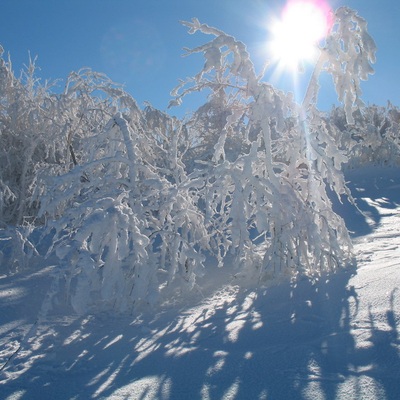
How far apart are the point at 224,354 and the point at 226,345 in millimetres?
122

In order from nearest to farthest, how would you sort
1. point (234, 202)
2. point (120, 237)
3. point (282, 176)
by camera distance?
point (120, 237)
point (234, 202)
point (282, 176)

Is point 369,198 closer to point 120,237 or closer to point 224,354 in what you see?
point 120,237

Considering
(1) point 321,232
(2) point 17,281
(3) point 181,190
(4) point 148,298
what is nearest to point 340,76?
(1) point 321,232

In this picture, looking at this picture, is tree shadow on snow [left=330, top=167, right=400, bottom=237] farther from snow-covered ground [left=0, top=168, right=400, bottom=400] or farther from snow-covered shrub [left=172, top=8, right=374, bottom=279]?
snow-covered ground [left=0, top=168, right=400, bottom=400]

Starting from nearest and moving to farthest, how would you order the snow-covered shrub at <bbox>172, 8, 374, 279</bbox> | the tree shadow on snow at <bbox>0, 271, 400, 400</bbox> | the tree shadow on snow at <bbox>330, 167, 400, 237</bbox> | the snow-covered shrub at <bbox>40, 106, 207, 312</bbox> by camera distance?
the tree shadow on snow at <bbox>0, 271, 400, 400</bbox> → the snow-covered shrub at <bbox>40, 106, 207, 312</bbox> → the snow-covered shrub at <bbox>172, 8, 374, 279</bbox> → the tree shadow on snow at <bbox>330, 167, 400, 237</bbox>

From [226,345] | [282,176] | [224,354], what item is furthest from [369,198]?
[224,354]

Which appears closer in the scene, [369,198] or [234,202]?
[234,202]

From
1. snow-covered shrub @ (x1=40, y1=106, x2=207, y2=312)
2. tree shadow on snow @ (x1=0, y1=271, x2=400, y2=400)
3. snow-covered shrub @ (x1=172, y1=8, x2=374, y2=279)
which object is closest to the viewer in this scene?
tree shadow on snow @ (x1=0, y1=271, x2=400, y2=400)

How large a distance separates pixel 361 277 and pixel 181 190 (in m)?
1.56

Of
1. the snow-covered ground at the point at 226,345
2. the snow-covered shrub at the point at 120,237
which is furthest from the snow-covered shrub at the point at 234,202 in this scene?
the snow-covered ground at the point at 226,345

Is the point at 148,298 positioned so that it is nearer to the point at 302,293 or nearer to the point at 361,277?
the point at 302,293

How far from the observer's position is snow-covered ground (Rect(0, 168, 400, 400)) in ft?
5.88

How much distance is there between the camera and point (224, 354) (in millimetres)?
2156

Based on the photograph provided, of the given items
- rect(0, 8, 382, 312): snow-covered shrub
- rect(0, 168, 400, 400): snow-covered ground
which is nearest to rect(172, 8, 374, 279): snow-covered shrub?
rect(0, 8, 382, 312): snow-covered shrub
